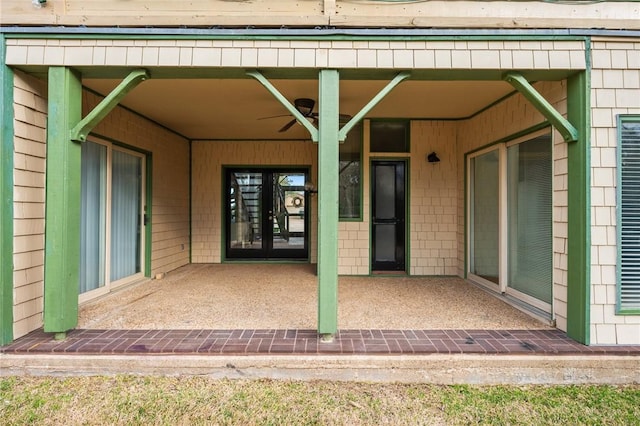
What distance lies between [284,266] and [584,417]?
4928 mm

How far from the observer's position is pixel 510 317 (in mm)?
3455

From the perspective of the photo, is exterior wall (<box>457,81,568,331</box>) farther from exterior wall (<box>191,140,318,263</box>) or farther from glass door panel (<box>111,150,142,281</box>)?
glass door panel (<box>111,150,142,281</box>)

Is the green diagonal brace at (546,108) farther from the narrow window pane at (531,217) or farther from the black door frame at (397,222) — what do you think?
the black door frame at (397,222)

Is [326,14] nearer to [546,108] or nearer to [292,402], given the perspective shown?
[546,108]

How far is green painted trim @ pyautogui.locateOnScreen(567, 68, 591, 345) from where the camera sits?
2.83 metres

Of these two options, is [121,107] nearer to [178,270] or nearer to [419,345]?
[178,270]

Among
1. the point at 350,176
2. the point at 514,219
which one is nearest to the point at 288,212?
the point at 350,176

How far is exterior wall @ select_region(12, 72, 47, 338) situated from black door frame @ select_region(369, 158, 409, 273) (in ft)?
13.6

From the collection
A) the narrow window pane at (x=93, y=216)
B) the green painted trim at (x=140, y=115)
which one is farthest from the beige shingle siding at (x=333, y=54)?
the narrow window pane at (x=93, y=216)

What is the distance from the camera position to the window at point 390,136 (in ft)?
18.0

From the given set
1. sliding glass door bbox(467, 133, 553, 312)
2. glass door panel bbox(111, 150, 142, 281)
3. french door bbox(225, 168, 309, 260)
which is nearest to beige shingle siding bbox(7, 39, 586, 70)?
sliding glass door bbox(467, 133, 553, 312)

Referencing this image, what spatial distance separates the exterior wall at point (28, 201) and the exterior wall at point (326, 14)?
2.06ft

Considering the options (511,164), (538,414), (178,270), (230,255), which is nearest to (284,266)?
(230,255)

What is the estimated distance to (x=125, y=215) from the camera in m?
4.76
